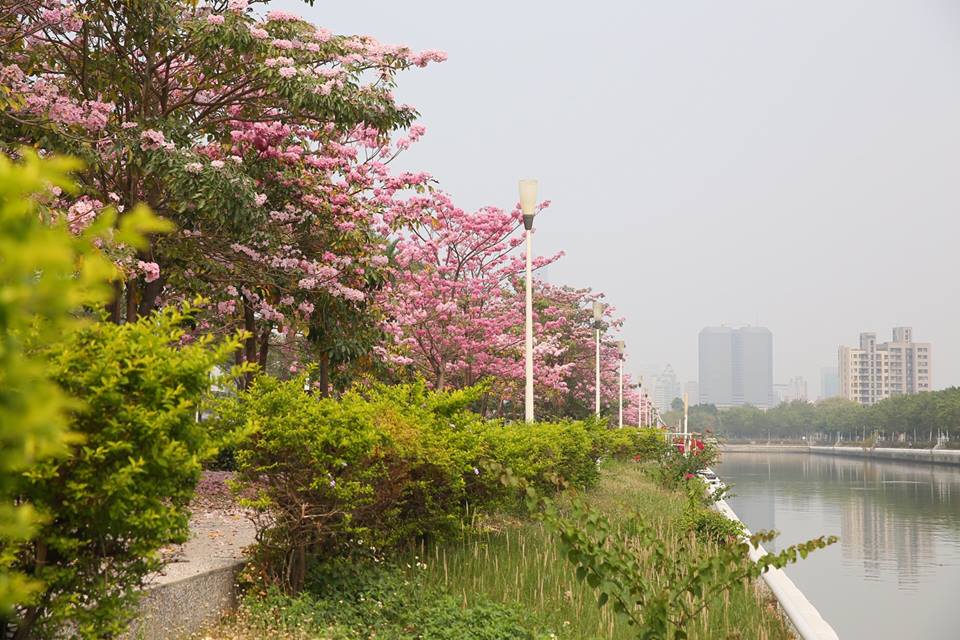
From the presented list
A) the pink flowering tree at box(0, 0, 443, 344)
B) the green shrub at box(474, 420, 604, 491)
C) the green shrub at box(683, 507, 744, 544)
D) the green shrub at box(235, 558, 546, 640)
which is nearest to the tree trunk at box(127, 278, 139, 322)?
the pink flowering tree at box(0, 0, 443, 344)

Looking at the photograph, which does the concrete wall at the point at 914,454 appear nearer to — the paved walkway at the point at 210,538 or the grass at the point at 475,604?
the grass at the point at 475,604

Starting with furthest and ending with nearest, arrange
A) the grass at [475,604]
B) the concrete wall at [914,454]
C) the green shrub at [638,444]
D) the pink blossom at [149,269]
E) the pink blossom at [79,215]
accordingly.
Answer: the concrete wall at [914,454] < the green shrub at [638,444] < the pink blossom at [149,269] < the pink blossom at [79,215] < the grass at [475,604]

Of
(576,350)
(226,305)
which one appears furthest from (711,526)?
(576,350)

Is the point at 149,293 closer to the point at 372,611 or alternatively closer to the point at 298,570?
the point at 298,570

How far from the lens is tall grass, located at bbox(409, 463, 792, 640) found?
7840 mm

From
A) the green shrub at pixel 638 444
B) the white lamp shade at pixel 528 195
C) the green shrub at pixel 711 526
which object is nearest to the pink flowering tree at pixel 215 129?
the white lamp shade at pixel 528 195

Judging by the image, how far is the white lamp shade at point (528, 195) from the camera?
14641 millimetres

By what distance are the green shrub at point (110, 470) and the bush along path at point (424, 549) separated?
706 millimetres

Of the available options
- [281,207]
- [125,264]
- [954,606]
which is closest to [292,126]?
[281,207]

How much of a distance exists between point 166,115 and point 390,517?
23.4 feet

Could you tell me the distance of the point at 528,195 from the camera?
1468 cm

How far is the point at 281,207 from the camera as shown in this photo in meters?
13.7

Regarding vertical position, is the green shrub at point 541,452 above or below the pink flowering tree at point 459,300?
below

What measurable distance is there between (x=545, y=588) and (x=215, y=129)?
792 cm
